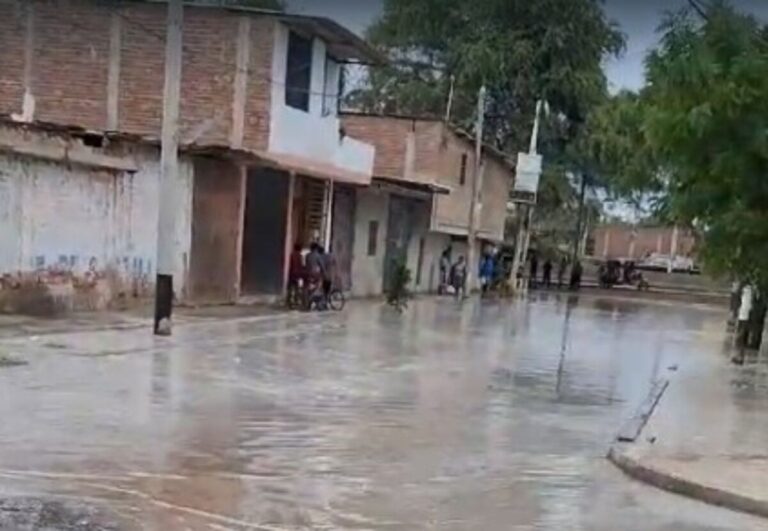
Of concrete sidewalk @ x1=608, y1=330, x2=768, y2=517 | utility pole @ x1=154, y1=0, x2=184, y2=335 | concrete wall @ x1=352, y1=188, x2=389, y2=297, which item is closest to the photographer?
concrete sidewalk @ x1=608, y1=330, x2=768, y2=517

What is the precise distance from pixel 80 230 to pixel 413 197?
22024 mm

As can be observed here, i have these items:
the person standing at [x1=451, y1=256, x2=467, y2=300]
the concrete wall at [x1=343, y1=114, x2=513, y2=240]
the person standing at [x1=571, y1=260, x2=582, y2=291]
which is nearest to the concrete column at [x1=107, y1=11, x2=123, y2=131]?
the concrete wall at [x1=343, y1=114, x2=513, y2=240]

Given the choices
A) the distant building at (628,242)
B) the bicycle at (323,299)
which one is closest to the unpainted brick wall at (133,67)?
the bicycle at (323,299)

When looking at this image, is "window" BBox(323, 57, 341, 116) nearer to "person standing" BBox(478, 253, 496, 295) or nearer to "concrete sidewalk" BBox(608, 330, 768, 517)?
"concrete sidewalk" BBox(608, 330, 768, 517)

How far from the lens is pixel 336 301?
98.4 feet

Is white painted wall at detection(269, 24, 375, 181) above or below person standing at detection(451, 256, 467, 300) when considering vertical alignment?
above

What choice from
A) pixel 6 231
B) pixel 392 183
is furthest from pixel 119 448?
pixel 392 183

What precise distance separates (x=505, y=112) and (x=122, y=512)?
49664 millimetres

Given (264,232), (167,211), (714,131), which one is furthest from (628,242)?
(714,131)

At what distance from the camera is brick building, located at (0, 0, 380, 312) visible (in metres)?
26.1

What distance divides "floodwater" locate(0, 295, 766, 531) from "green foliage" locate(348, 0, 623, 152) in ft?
108

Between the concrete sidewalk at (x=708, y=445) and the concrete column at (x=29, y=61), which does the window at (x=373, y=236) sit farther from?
the concrete sidewalk at (x=708, y=445)

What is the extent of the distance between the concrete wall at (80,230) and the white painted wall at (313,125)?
3426mm

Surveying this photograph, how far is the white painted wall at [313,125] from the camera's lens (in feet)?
90.0
